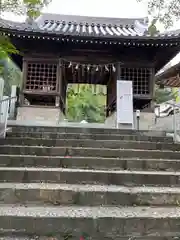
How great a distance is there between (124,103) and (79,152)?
4.45 metres

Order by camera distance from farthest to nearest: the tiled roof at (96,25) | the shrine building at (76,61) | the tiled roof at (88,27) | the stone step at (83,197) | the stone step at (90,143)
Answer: the tiled roof at (96,25) < the shrine building at (76,61) < the tiled roof at (88,27) < the stone step at (90,143) < the stone step at (83,197)

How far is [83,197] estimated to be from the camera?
3113 millimetres

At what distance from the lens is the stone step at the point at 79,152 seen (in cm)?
472

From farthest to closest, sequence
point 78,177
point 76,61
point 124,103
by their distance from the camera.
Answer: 1. point 76,61
2. point 124,103
3. point 78,177

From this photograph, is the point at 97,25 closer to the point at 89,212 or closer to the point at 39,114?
the point at 39,114

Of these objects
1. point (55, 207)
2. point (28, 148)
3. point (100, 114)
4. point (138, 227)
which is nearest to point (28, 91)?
point (28, 148)

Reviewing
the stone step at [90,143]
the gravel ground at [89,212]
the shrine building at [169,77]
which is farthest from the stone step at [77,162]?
the shrine building at [169,77]

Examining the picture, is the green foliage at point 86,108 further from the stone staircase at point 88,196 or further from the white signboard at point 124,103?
the stone staircase at point 88,196

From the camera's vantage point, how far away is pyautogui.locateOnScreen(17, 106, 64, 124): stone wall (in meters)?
9.47

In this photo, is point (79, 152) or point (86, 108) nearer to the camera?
point (79, 152)

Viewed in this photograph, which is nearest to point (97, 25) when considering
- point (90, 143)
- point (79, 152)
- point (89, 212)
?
point (90, 143)

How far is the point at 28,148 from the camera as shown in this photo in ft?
15.5

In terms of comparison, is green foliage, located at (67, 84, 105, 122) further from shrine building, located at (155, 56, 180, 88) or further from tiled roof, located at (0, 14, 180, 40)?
shrine building, located at (155, 56, 180, 88)

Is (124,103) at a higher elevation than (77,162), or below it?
higher
